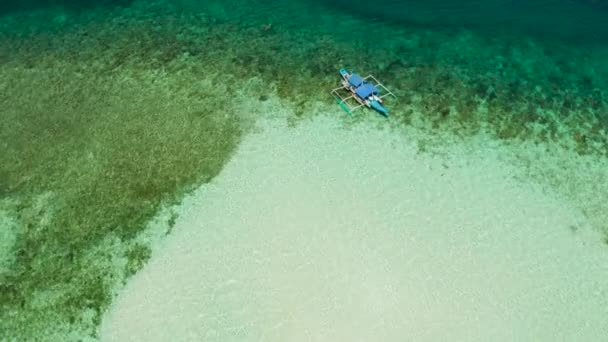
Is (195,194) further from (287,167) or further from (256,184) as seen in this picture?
(287,167)

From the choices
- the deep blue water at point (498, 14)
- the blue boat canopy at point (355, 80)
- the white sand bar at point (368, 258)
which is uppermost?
the deep blue water at point (498, 14)

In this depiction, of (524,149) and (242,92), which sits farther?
(242,92)

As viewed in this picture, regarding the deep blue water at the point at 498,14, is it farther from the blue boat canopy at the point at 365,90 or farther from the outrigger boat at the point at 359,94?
the blue boat canopy at the point at 365,90

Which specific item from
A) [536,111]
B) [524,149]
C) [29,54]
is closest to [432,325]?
[524,149]

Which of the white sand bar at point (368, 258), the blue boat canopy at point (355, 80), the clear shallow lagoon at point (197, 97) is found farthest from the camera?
the blue boat canopy at point (355, 80)

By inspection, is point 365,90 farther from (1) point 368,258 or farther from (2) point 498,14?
(2) point 498,14

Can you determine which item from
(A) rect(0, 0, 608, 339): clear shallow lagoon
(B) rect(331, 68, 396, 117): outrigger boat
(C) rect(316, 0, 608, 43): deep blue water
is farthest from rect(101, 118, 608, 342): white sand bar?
(C) rect(316, 0, 608, 43): deep blue water

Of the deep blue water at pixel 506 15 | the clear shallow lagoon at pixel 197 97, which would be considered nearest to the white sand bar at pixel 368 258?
the clear shallow lagoon at pixel 197 97

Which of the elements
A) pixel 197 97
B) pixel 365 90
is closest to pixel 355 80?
pixel 365 90
